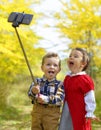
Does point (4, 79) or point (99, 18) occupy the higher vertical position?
point (99, 18)

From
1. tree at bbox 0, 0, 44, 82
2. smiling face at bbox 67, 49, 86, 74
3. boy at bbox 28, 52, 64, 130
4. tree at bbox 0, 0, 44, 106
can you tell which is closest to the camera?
boy at bbox 28, 52, 64, 130

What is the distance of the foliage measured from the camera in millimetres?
11953

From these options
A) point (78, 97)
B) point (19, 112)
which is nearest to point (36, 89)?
point (78, 97)

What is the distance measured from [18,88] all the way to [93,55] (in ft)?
14.3

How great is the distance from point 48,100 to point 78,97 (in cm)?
30

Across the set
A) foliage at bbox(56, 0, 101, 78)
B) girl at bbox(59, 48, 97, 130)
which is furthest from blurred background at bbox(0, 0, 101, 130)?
girl at bbox(59, 48, 97, 130)

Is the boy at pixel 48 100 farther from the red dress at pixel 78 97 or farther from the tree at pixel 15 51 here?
the tree at pixel 15 51

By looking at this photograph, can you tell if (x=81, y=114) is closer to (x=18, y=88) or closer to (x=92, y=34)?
(x=92, y=34)

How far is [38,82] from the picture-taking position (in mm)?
3355

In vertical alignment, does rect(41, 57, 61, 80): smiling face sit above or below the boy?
above

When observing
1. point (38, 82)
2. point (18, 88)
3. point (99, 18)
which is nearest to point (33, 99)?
point (38, 82)

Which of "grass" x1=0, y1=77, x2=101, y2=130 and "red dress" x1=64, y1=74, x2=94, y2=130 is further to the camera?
"grass" x1=0, y1=77, x2=101, y2=130

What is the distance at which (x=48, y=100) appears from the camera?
3262mm

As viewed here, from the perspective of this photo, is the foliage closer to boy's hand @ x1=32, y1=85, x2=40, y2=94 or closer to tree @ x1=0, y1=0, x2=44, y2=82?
tree @ x1=0, y1=0, x2=44, y2=82
